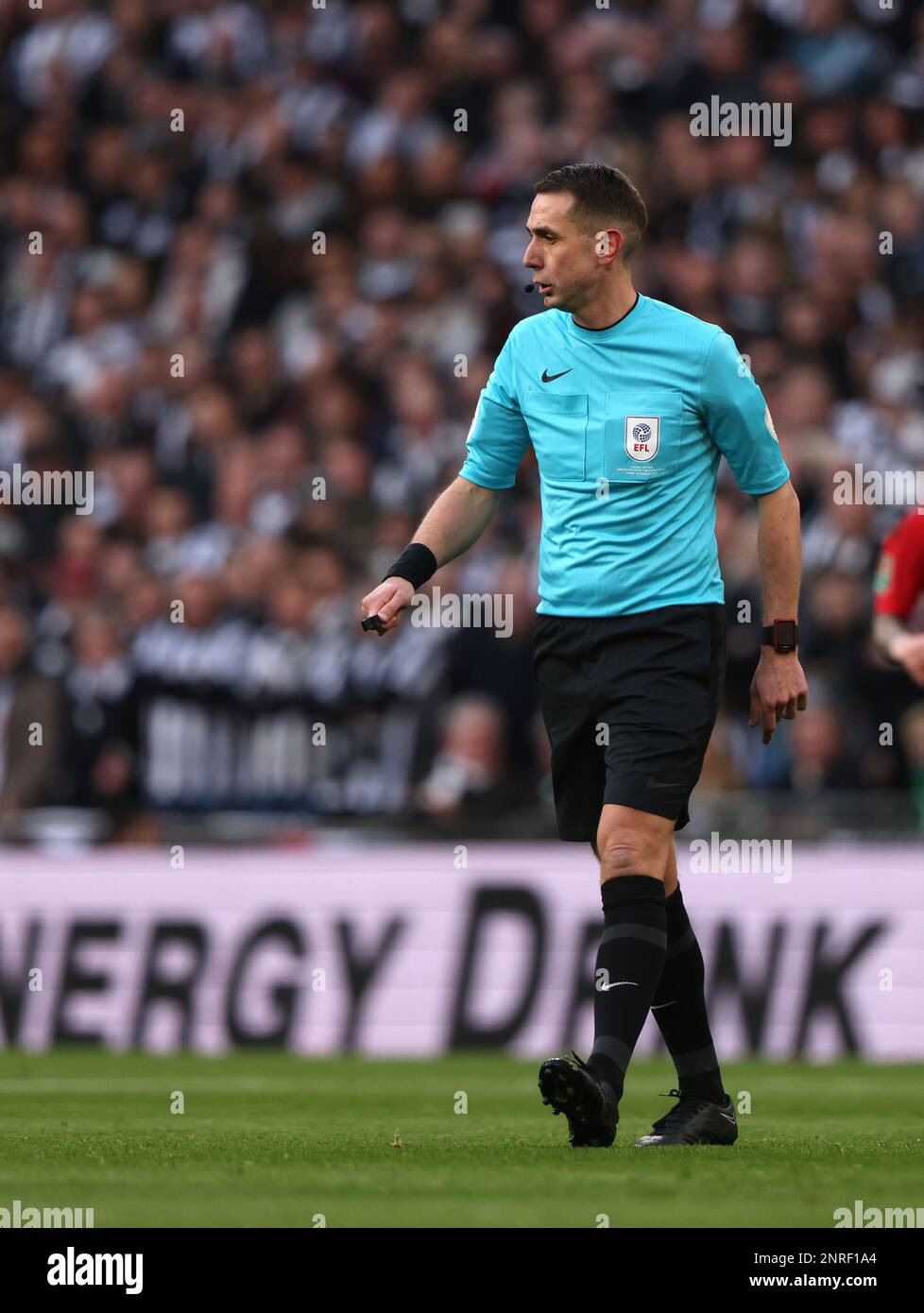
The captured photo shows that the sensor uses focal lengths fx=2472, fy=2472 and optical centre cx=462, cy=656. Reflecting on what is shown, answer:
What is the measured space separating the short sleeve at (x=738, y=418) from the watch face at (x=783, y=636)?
0.34m

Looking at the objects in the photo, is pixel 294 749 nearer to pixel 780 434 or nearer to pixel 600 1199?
pixel 780 434

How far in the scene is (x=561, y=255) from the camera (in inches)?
241

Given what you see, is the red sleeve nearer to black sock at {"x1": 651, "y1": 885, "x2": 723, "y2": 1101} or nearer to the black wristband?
black sock at {"x1": 651, "y1": 885, "x2": 723, "y2": 1101}

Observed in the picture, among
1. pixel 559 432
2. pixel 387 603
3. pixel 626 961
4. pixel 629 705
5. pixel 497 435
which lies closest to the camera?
pixel 626 961

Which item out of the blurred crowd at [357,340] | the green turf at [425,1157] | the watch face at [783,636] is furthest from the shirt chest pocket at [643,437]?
the blurred crowd at [357,340]

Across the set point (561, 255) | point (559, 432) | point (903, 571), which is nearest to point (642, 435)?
point (559, 432)

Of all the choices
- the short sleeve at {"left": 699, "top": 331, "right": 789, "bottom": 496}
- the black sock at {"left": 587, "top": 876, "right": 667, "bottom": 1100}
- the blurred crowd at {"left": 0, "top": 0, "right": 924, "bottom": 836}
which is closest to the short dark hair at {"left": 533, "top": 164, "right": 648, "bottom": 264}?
the short sleeve at {"left": 699, "top": 331, "right": 789, "bottom": 496}

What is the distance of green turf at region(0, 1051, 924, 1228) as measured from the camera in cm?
481

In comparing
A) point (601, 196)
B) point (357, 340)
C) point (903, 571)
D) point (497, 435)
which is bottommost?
→ point (903, 571)

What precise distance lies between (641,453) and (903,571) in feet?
7.17

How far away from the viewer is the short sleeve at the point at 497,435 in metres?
6.42

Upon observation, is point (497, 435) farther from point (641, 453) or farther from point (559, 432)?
point (641, 453)

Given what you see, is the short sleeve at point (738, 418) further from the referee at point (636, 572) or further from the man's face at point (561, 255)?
the man's face at point (561, 255)
